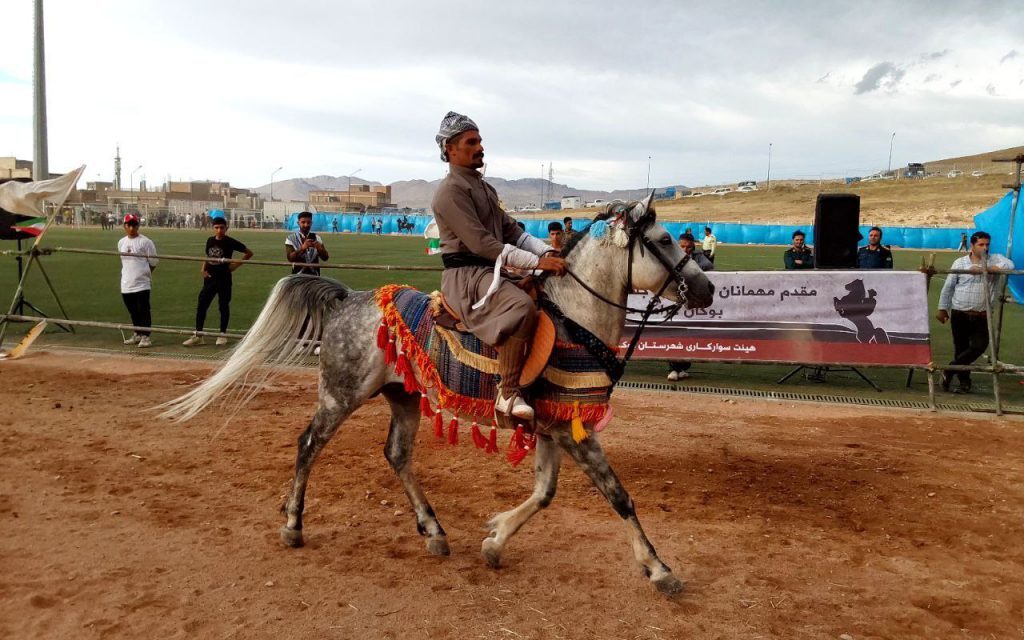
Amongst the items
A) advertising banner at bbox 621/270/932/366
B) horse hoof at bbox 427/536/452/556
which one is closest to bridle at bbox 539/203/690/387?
horse hoof at bbox 427/536/452/556

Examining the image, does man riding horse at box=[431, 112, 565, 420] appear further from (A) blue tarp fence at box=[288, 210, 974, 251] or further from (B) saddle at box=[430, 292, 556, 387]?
(A) blue tarp fence at box=[288, 210, 974, 251]

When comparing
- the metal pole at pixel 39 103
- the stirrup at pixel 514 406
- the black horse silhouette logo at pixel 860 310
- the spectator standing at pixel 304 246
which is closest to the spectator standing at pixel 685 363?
the black horse silhouette logo at pixel 860 310

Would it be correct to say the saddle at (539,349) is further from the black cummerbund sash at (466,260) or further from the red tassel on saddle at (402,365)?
the red tassel on saddle at (402,365)

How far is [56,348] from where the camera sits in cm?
1134

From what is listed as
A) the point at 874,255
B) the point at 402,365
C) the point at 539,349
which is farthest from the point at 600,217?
the point at 874,255

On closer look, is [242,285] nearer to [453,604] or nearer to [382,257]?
[382,257]

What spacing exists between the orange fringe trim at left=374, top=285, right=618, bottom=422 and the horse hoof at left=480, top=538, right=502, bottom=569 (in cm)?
77

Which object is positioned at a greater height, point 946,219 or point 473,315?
Result: point 946,219

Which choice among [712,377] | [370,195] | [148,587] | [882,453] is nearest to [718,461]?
[882,453]

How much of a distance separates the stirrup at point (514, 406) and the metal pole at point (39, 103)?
20.8 meters

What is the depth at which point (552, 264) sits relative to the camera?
4297mm

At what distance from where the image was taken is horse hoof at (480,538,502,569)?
4.56m

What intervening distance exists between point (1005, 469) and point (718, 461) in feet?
8.05

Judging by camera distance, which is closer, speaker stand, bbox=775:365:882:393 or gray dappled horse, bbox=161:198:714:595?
gray dappled horse, bbox=161:198:714:595
